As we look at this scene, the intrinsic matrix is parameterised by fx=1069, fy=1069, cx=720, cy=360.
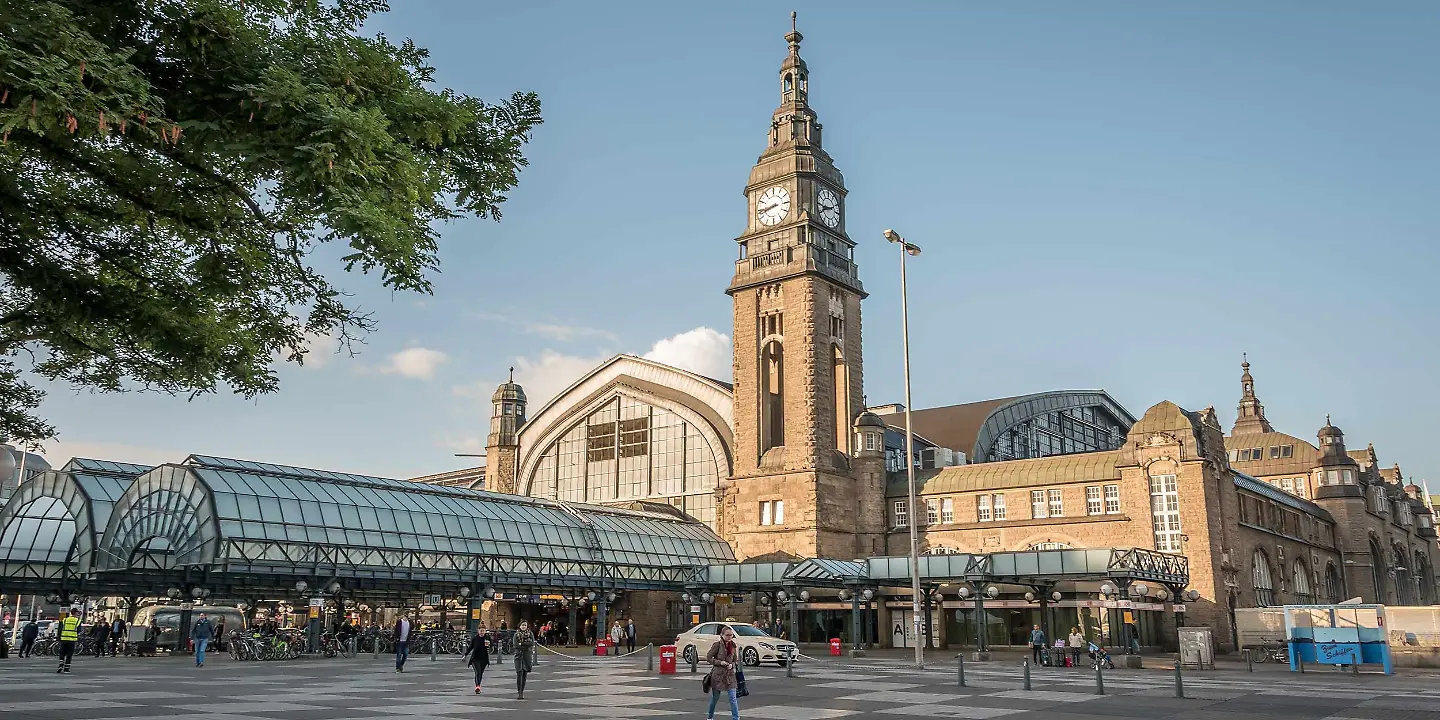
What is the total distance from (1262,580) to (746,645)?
38.5 meters

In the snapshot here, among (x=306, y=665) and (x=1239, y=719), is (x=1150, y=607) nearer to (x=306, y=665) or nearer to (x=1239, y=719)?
(x=1239, y=719)

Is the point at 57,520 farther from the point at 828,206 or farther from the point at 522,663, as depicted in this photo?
the point at 828,206

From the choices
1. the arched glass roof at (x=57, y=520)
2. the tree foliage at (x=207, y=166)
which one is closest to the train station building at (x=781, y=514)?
the arched glass roof at (x=57, y=520)

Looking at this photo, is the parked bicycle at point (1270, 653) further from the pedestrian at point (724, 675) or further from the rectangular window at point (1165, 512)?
the pedestrian at point (724, 675)

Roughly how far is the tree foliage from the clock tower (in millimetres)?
48534

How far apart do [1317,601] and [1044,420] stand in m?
25.5

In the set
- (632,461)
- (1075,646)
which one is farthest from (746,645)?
(632,461)

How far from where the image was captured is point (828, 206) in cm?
7169

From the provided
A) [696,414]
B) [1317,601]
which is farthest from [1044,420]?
[696,414]

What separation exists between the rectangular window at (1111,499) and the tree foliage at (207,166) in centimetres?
4972

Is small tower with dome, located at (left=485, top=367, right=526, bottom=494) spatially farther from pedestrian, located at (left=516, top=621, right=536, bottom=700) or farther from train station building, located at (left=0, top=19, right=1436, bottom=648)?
pedestrian, located at (left=516, top=621, right=536, bottom=700)

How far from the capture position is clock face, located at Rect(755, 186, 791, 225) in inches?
2771

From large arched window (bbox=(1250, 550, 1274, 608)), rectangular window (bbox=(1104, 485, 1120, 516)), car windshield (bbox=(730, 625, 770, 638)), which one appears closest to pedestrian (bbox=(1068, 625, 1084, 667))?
car windshield (bbox=(730, 625, 770, 638))

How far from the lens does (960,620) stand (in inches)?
2293
